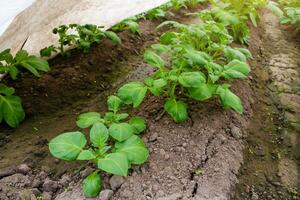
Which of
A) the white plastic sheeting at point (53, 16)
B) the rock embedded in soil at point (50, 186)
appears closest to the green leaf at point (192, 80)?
the white plastic sheeting at point (53, 16)

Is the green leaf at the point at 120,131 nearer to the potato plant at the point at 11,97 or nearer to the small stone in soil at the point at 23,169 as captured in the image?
the small stone in soil at the point at 23,169

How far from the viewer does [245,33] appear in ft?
11.8

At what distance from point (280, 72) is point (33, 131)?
2.12 meters

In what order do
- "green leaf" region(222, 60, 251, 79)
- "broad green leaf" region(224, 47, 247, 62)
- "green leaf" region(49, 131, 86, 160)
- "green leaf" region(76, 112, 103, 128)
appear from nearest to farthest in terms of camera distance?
"green leaf" region(49, 131, 86, 160) < "green leaf" region(76, 112, 103, 128) < "green leaf" region(222, 60, 251, 79) < "broad green leaf" region(224, 47, 247, 62)

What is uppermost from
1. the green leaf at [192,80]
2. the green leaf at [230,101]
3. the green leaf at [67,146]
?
the green leaf at [67,146]

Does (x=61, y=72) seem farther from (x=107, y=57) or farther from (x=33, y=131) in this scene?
(x=33, y=131)

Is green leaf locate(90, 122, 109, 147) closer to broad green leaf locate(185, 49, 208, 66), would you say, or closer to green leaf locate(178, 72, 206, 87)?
green leaf locate(178, 72, 206, 87)

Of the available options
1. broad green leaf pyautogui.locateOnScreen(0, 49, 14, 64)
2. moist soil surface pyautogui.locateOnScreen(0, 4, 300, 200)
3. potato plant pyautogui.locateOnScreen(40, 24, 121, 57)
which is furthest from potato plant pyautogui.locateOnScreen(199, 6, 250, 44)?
broad green leaf pyautogui.locateOnScreen(0, 49, 14, 64)

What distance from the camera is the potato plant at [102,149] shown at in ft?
5.88

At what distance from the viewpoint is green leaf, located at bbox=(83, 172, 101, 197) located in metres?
1.79

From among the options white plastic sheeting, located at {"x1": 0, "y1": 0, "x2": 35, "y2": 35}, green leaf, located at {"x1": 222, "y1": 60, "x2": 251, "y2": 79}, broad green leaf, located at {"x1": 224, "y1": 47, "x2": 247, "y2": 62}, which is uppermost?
white plastic sheeting, located at {"x1": 0, "y1": 0, "x2": 35, "y2": 35}

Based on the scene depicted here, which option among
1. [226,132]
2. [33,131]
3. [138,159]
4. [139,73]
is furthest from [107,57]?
[138,159]

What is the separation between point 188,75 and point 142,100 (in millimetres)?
352

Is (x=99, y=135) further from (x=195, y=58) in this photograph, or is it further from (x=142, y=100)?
(x=195, y=58)
